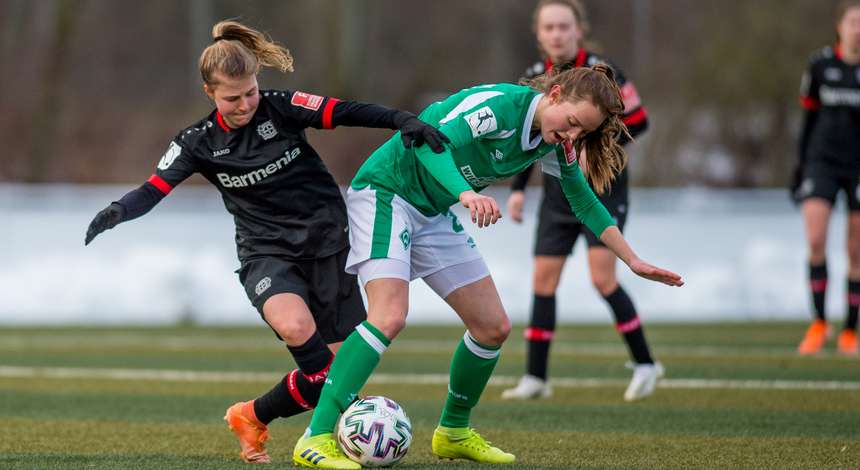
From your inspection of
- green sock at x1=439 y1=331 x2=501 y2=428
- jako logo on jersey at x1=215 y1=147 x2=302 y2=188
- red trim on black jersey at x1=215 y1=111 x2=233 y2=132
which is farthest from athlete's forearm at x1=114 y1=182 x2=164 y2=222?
green sock at x1=439 y1=331 x2=501 y2=428

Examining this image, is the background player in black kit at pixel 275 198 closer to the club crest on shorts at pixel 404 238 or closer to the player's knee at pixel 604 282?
the club crest on shorts at pixel 404 238

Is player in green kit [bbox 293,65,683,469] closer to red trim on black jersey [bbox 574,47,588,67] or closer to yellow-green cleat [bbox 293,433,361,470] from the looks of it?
yellow-green cleat [bbox 293,433,361,470]

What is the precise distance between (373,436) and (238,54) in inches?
64.8

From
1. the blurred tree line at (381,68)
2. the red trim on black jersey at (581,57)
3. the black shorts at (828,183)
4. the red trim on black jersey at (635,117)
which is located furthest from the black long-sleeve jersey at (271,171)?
the blurred tree line at (381,68)

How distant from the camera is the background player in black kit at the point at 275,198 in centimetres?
550

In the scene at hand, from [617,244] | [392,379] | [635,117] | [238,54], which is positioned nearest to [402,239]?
[617,244]

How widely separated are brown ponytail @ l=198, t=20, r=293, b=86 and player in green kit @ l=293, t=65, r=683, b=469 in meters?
0.61

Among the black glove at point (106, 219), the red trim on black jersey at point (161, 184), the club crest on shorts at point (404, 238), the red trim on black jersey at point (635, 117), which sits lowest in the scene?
the club crest on shorts at point (404, 238)

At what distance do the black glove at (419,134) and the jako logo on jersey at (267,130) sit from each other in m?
0.61

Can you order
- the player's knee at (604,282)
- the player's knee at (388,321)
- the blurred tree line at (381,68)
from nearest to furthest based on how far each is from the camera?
the player's knee at (388,321) < the player's knee at (604,282) < the blurred tree line at (381,68)

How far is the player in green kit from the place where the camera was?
17.4 ft

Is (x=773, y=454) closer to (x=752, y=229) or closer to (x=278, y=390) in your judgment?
(x=278, y=390)

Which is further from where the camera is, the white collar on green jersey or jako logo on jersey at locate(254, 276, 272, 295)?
jako logo on jersey at locate(254, 276, 272, 295)

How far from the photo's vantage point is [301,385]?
5.68 metres
